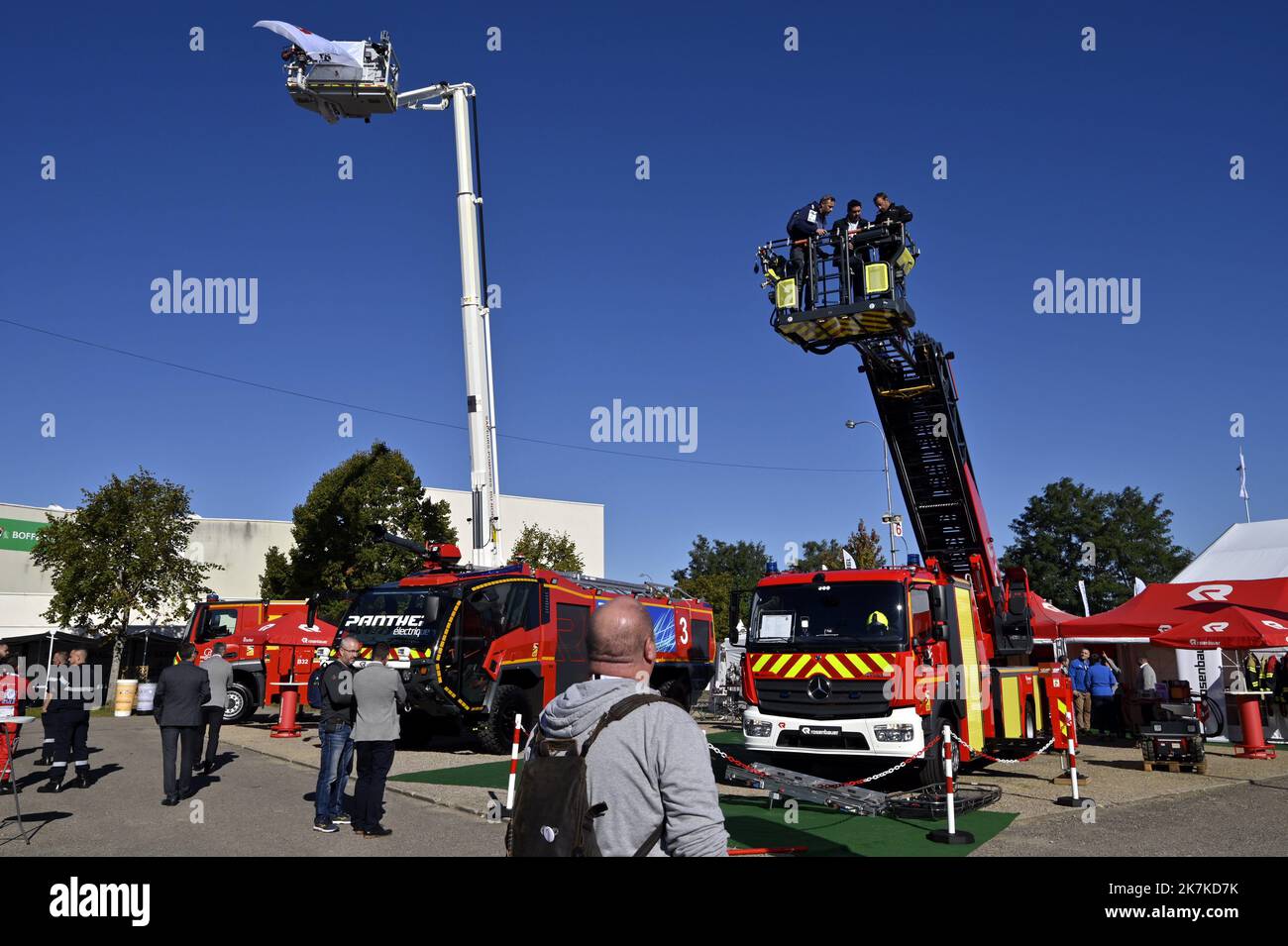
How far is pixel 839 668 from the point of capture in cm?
1094

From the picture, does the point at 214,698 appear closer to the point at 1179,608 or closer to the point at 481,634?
the point at 481,634

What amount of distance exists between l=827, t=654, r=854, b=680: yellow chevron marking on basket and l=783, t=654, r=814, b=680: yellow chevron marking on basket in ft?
0.79

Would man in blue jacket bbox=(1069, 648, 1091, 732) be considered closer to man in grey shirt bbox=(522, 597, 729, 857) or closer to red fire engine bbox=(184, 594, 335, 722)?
red fire engine bbox=(184, 594, 335, 722)

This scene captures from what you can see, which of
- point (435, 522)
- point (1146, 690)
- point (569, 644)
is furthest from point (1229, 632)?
point (435, 522)

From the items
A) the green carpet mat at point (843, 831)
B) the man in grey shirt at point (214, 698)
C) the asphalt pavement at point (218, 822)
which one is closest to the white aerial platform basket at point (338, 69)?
the man in grey shirt at point (214, 698)

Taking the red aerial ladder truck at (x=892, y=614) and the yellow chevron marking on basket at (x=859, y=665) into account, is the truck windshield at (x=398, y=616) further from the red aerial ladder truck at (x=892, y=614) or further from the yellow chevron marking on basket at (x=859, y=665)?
the yellow chevron marking on basket at (x=859, y=665)

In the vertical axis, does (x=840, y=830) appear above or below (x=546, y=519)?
below

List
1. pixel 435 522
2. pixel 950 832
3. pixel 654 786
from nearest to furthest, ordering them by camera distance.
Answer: pixel 654 786 → pixel 950 832 → pixel 435 522

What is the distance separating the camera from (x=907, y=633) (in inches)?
430

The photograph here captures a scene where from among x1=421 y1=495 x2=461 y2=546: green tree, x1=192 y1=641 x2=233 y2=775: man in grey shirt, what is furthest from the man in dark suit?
x1=421 y1=495 x2=461 y2=546: green tree

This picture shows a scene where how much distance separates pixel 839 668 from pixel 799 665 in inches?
20.7
